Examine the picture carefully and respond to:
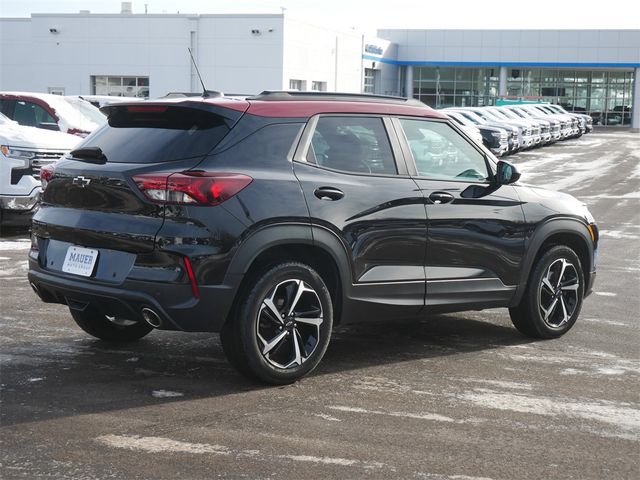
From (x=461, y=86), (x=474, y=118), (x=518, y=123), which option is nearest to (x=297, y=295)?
(x=474, y=118)

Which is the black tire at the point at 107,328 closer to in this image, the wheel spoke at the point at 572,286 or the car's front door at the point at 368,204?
the car's front door at the point at 368,204

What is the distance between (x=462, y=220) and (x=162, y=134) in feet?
7.22

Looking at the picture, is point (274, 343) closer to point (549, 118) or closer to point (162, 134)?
point (162, 134)

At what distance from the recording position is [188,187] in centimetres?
559

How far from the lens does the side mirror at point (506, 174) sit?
7.09 m

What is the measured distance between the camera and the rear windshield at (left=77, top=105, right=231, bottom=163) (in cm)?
586

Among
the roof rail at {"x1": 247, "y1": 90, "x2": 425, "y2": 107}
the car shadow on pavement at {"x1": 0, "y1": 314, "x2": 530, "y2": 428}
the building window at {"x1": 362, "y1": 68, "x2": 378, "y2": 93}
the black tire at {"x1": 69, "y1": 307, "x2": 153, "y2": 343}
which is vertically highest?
the building window at {"x1": 362, "y1": 68, "x2": 378, "y2": 93}

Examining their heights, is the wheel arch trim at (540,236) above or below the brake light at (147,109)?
below

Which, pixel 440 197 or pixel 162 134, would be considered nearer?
pixel 162 134

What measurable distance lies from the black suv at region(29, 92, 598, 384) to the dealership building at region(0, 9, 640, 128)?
49.5 metres

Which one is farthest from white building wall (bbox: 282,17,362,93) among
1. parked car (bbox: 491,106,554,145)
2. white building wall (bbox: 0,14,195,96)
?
parked car (bbox: 491,106,554,145)

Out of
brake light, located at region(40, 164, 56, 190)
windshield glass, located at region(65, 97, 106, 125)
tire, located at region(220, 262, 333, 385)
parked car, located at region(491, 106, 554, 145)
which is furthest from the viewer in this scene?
parked car, located at region(491, 106, 554, 145)

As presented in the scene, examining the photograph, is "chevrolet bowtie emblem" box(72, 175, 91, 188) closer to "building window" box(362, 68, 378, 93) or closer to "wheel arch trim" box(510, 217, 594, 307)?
"wheel arch trim" box(510, 217, 594, 307)

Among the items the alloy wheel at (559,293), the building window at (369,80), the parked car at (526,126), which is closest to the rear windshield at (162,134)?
the alloy wheel at (559,293)
